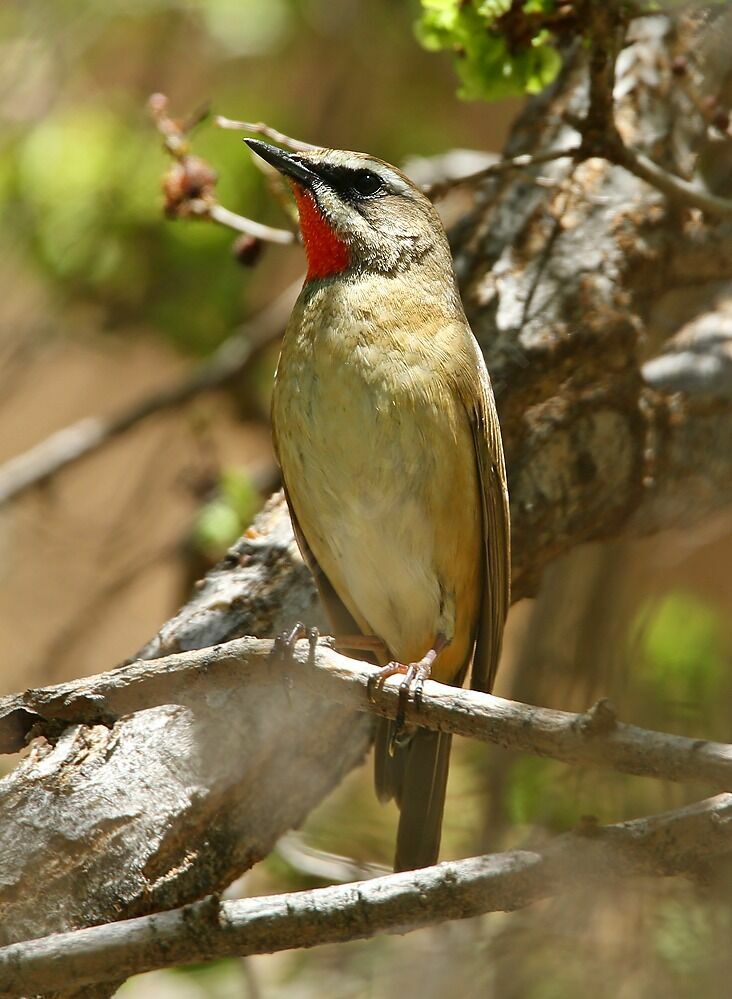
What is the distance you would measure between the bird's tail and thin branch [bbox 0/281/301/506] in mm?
2249

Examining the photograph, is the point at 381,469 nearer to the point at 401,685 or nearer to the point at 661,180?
the point at 401,685

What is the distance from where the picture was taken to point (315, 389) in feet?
10.4

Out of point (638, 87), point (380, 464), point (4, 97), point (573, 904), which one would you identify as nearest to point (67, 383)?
point (4, 97)

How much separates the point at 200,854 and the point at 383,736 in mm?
666

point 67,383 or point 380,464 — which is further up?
point 67,383

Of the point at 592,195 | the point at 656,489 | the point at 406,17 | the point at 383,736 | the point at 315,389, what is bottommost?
the point at 383,736

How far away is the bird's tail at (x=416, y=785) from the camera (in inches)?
132

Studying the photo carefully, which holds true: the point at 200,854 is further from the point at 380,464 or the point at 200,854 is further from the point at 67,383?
the point at 67,383

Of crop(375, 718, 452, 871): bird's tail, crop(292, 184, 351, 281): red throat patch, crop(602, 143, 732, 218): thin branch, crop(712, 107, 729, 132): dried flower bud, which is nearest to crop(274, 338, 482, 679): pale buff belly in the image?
crop(375, 718, 452, 871): bird's tail

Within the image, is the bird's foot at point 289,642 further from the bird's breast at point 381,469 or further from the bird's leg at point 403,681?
the bird's breast at point 381,469

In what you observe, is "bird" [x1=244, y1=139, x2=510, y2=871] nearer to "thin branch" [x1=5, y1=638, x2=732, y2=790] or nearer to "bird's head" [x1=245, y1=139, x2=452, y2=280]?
"bird's head" [x1=245, y1=139, x2=452, y2=280]

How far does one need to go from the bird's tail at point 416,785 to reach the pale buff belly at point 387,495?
0.28m

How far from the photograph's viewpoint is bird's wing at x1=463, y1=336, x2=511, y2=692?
325 centimetres

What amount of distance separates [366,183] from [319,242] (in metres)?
0.26
